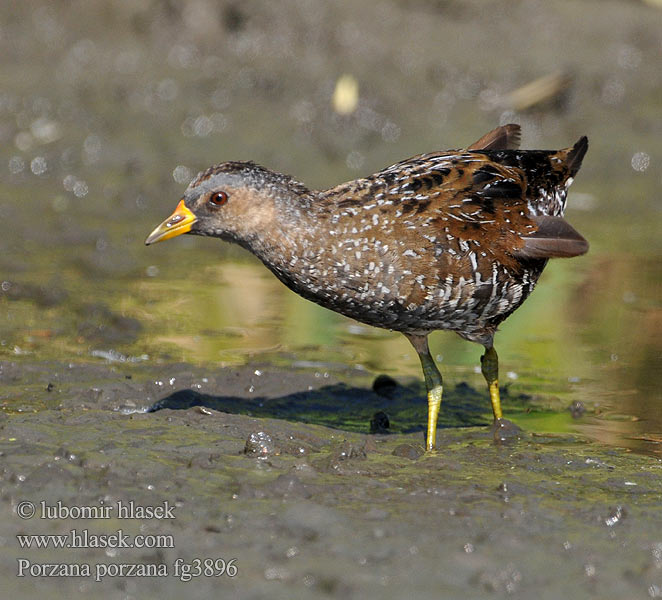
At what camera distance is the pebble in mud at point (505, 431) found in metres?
5.80

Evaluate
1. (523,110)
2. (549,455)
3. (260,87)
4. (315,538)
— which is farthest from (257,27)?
(315,538)

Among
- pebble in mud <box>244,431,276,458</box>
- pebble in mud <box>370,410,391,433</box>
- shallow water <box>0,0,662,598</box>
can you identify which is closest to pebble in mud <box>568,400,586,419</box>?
shallow water <box>0,0,662,598</box>

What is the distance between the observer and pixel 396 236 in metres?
5.40

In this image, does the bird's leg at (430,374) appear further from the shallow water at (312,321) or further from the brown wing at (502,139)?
the brown wing at (502,139)

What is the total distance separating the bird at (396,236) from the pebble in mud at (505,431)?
32 cm

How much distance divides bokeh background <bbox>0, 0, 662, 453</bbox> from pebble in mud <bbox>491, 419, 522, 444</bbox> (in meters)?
1.77

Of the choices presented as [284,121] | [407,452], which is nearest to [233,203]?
[407,452]

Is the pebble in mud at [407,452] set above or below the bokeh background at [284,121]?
below

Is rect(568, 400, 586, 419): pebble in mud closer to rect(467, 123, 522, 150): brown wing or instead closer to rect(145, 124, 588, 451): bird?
rect(145, 124, 588, 451): bird

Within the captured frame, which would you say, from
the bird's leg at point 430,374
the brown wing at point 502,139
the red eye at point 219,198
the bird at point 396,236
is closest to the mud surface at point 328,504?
the bird's leg at point 430,374

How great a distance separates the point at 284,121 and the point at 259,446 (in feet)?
24.1

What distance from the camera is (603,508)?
4547 millimetres

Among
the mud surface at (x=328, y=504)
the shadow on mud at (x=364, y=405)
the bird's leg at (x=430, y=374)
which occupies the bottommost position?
the mud surface at (x=328, y=504)

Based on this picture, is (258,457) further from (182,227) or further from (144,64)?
(144,64)
